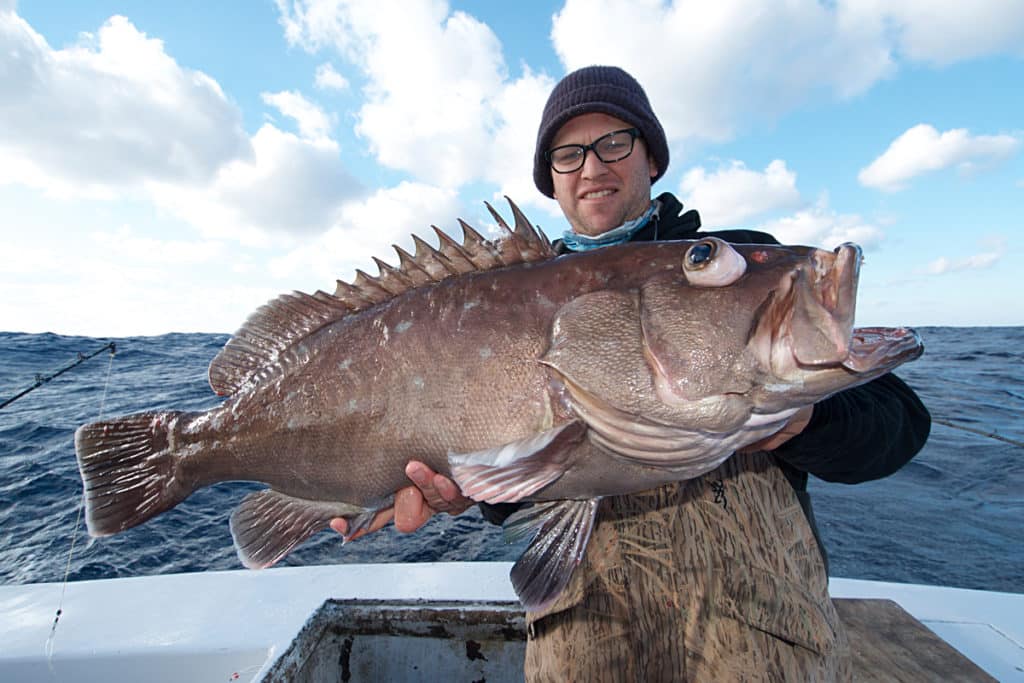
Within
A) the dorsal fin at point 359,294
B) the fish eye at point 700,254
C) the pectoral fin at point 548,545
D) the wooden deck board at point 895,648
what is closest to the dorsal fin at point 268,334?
the dorsal fin at point 359,294

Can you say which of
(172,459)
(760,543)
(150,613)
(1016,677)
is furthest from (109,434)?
(1016,677)

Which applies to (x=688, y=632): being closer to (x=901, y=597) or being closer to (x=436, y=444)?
(x=436, y=444)

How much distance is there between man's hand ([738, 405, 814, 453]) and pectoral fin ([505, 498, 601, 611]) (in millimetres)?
693

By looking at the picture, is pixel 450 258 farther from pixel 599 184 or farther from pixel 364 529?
pixel 364 529

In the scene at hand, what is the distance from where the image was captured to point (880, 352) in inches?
58.7

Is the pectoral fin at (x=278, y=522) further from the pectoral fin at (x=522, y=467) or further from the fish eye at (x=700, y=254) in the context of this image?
the fish eye at (x=700, y=254)

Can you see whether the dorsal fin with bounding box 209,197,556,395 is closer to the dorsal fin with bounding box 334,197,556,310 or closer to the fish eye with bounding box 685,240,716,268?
the dorsal fin with bounding box 334,197,556,310

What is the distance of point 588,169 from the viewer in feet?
10.1

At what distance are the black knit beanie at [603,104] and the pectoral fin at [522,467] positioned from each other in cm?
201

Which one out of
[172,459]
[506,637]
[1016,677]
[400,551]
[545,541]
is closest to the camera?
[545,541]

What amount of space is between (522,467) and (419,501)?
0.76m

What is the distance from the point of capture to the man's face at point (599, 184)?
3068 millimetres

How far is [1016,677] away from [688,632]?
2.16 m

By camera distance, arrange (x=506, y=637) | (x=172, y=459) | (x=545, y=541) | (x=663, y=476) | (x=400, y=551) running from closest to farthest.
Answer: (x=663, y=476) → (x=545, y=541) → (x=172, y=459) → (x=506, y=637) → (x=400, y=551)
